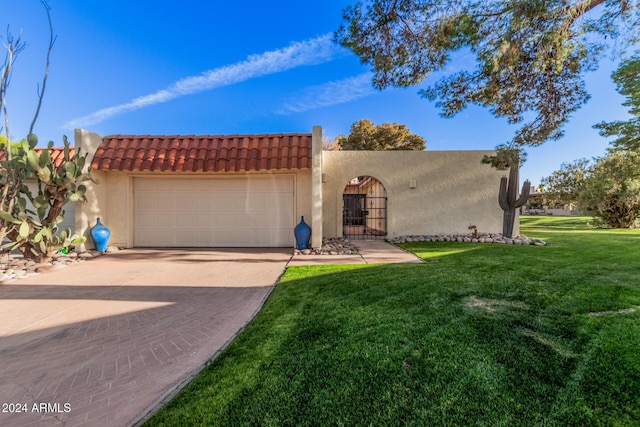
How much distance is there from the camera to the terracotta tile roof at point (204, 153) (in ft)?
28.5

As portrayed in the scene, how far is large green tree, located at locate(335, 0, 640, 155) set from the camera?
A: 510cm

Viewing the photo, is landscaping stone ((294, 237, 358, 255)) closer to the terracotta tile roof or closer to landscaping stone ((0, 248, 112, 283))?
the terracotta tile roof

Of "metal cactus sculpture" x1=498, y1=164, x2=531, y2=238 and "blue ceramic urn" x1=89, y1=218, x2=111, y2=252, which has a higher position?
"metal cactus sculpture" x1=498, y1=164, x2=531, y2=238

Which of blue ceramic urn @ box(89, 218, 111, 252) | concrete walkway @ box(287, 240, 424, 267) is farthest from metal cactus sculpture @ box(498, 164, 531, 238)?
blue ceramic urn @ box(89, 218, 111, 252)

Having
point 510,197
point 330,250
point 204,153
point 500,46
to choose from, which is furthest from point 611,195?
point 204,153

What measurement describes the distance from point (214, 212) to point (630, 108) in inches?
578

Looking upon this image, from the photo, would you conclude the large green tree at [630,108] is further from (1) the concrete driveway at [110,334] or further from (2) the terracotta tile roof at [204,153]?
(1) the concrete driveway at [110,334]

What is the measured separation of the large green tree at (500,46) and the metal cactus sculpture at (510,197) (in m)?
2.79

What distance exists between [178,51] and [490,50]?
12120mm

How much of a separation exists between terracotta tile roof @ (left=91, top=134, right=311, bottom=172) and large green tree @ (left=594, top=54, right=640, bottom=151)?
8.84 m

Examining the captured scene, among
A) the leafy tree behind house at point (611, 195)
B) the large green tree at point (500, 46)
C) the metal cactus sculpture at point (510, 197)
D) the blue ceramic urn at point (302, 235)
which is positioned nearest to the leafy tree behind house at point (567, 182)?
the leafy tree behind house at point (611, 195)

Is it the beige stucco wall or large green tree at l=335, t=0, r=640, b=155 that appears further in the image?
the beige stucco wall

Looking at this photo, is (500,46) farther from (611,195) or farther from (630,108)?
(611,195)

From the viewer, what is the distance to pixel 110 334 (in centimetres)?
326
